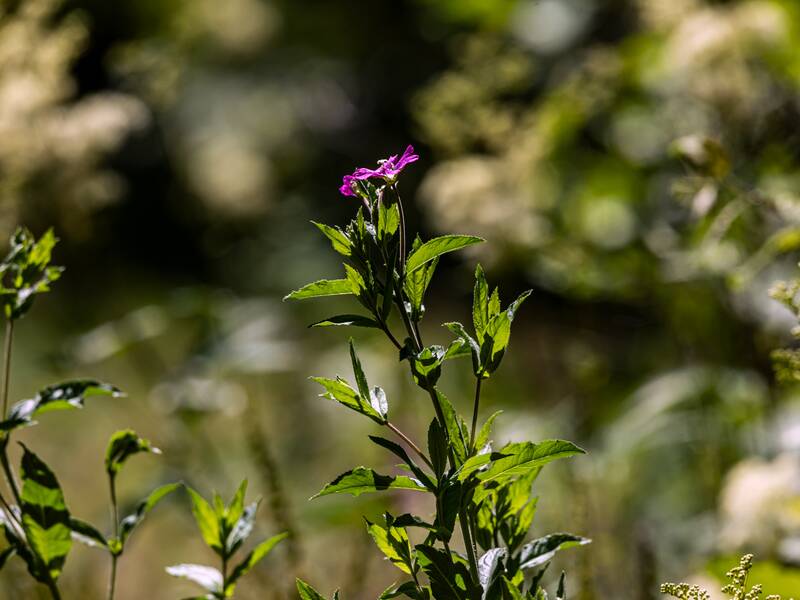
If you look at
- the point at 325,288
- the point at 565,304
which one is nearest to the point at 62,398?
the point at 325,288

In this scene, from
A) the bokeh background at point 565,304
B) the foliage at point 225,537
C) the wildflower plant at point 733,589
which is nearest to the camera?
the wildflower plant at point 733,589

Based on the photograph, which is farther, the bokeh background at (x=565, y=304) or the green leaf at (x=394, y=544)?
the bokeh background at (x=565, y=304)

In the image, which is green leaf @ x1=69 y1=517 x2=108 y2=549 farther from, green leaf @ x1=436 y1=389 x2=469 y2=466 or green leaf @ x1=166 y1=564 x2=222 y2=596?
green leaf @ x1=436 y1=389 x2=469 y2=466

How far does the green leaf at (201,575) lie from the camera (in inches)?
16.6

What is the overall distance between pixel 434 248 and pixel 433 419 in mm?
60

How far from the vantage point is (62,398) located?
1.44 feet

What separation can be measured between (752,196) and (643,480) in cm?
90

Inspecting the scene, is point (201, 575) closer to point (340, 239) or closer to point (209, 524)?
point (209, 524)

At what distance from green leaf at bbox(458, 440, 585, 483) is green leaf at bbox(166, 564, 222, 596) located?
5.6 inches

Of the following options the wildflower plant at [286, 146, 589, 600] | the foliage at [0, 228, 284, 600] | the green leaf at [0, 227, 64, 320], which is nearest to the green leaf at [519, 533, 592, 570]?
the wildflower plant at [286, 146, 589, 600]

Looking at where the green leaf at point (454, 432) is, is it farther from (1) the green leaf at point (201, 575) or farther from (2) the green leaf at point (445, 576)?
(1) the green leaf at point (201, 575)

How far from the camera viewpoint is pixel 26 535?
0.43 meters

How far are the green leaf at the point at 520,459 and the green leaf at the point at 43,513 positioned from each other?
0.61ft

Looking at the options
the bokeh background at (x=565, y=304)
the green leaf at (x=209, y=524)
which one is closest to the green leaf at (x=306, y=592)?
the green leaf at (x=209, y=524)
